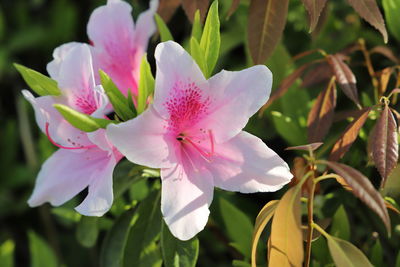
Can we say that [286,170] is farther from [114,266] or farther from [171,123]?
[114,266]

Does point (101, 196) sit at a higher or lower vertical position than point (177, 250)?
higher

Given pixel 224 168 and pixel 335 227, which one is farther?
pixel 335 227

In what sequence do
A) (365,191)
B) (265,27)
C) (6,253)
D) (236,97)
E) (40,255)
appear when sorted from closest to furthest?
(365,191)
(236,97)
(265,27)
(6,253)
(40,255)

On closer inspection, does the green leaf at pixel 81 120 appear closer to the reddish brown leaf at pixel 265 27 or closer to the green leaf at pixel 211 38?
the green leaf at pixel 211 38

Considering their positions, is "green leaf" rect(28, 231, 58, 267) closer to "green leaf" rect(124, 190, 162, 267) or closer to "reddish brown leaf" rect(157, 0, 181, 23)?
"green leaf" rect(124, 190, 162, 267)

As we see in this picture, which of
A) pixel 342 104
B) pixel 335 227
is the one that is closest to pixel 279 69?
pixel 342 104

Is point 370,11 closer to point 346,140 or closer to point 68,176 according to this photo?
point 346,140

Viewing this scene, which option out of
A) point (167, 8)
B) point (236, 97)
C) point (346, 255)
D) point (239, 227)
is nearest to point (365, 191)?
point (346, 255)
